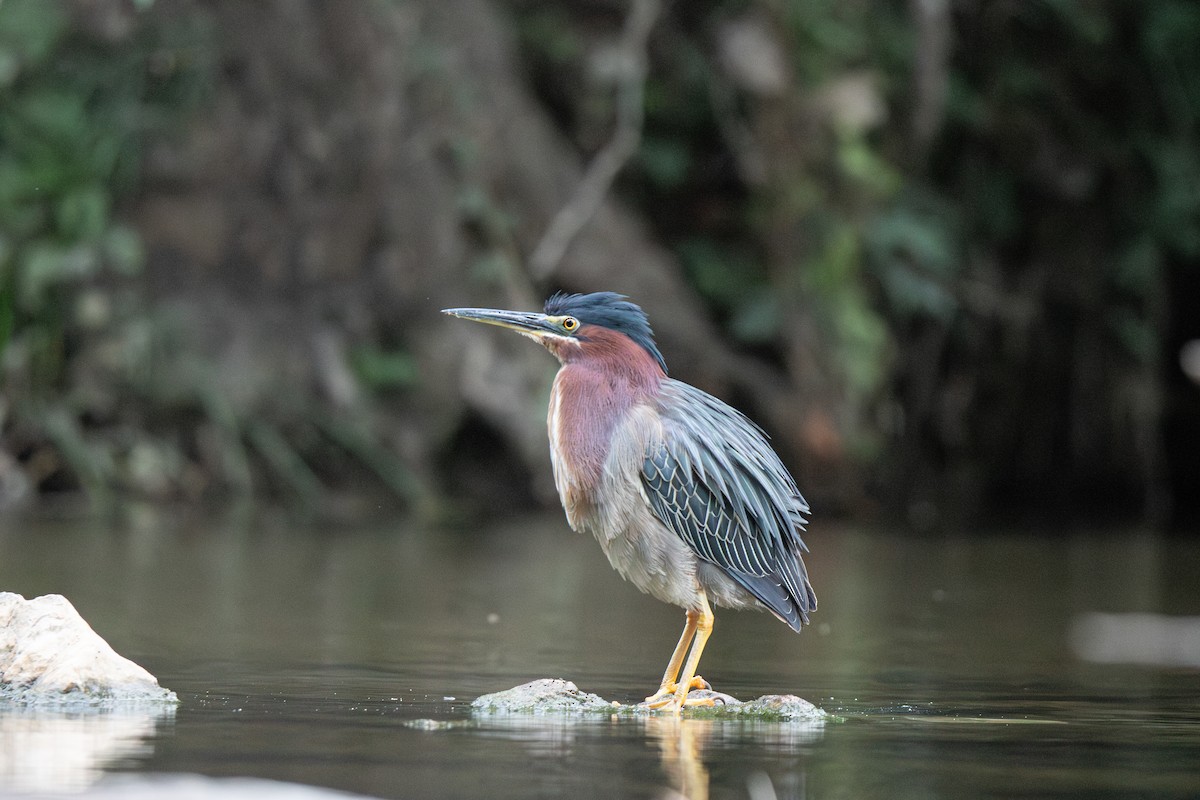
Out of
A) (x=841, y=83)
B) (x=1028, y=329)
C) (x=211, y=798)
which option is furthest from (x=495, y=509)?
(x=211, y=798)

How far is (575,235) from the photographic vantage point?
58.5 feet

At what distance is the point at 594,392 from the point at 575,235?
11981mm

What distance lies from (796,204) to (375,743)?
14.4 metres

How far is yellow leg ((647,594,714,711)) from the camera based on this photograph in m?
5.46

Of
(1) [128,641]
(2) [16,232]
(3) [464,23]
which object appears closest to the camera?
(1) [128,641]

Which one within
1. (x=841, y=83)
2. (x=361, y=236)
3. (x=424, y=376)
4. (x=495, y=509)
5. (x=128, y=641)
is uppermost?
(x=841, y=83)

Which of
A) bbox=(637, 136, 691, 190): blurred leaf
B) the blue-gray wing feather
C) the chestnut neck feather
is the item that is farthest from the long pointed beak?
bbox=(637, 136, 691, 190): blurred leaf

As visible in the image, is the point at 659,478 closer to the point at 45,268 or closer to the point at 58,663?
the point at 58,663

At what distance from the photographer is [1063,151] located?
20156mm

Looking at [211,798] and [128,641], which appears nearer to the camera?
[211,798]

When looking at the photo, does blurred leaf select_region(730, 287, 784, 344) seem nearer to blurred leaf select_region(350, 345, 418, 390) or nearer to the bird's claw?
blurred leaf select_region(350, 345, 418, 390)

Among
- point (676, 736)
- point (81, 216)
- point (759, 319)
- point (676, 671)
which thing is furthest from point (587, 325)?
point (759, 319)

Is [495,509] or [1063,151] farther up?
→ [1063,151]

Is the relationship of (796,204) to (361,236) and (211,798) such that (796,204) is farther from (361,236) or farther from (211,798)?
(211,798)
